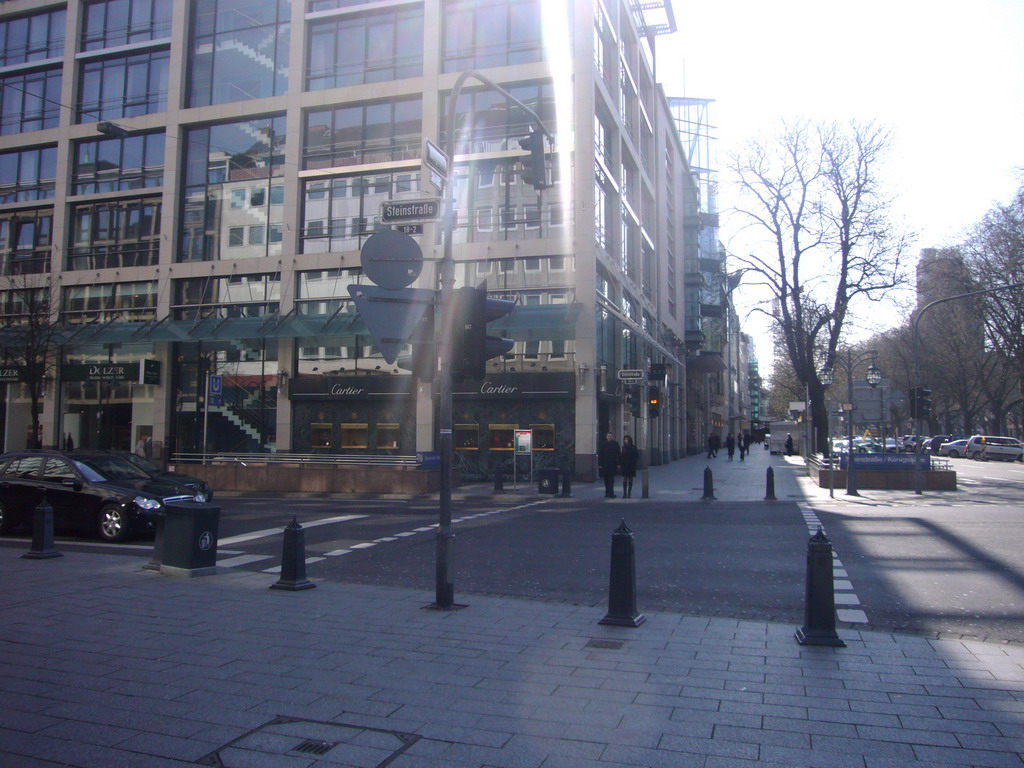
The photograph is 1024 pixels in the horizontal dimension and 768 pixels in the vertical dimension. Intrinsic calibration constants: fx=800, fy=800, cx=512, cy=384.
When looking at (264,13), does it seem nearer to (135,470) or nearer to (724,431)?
(135,470)

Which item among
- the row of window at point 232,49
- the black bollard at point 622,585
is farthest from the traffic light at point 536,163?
the row of window at point 232,49

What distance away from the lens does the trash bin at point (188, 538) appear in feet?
32.7

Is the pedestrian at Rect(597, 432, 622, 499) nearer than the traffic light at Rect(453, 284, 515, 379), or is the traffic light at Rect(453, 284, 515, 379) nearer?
the traffic light at Rect(453, 284, 515, 379)

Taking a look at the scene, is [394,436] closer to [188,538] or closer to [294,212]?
[294,212]

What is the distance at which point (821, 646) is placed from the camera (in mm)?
6609

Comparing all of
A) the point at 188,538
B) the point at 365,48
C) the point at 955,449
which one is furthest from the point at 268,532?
the point at 955,449

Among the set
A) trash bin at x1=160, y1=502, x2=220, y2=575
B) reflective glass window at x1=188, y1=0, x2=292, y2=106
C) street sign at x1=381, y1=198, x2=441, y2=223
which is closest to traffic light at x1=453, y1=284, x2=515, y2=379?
street sign at x1=381, y1=198, x2=441, y2=223

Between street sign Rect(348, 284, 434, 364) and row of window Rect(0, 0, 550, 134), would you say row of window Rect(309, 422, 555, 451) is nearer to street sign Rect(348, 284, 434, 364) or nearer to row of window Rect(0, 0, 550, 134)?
row of window Rect(0, 0, 550, 134)

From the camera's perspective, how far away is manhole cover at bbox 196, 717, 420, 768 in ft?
14.2

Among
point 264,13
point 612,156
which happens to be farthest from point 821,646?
point 264,13

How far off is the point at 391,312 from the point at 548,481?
16.6 metres

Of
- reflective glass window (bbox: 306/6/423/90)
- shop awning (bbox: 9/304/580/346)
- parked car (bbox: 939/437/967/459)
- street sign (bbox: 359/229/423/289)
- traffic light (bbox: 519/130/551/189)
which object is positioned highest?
reflective glass window (bbox: 306/6/423/90)

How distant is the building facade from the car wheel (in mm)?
14961

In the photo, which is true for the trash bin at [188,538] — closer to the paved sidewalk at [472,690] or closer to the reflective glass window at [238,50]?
the paved sidewalk at [472,690]
